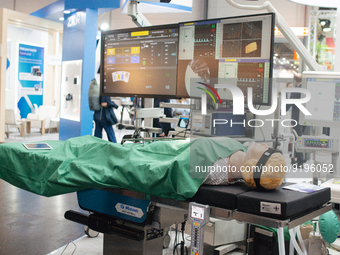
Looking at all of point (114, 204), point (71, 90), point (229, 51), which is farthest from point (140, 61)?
point (71, 90)

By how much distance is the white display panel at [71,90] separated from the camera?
7258 mm

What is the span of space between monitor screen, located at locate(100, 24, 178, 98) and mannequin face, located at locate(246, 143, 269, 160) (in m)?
1.14

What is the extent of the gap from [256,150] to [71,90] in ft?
21.4

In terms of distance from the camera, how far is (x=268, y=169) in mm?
1515

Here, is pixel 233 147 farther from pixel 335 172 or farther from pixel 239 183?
pixel 335 172

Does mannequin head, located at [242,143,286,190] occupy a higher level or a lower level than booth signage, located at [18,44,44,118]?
lower

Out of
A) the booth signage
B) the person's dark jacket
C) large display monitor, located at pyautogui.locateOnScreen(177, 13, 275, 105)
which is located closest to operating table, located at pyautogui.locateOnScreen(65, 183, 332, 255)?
large display monitor, located at pyautogui.locateOnScreen(177, 13, 275, 105)

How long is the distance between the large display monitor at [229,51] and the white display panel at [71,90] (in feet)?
15.9

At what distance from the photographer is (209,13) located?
1108 centimetres

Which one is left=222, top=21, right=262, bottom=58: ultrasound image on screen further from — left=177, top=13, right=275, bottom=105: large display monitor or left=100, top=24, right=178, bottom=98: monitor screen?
left=100, top=24, right=178, bottom=98: monitor screen

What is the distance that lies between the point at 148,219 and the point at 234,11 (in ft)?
31.8

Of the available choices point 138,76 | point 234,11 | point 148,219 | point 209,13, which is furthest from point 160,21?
point 148,219

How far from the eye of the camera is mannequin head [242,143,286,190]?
59.4 inches

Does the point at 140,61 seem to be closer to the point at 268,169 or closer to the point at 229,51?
the point at 229,51
